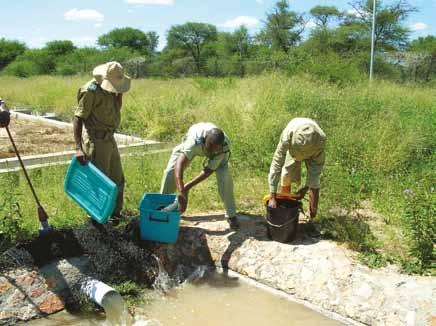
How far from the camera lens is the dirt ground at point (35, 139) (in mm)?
8688

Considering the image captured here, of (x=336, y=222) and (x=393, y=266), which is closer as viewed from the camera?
(x=393, y=266)

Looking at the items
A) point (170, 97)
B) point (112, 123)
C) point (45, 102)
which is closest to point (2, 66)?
point (45, 102)

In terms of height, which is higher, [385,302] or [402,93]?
[402,93]

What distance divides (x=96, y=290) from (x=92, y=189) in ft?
2.95

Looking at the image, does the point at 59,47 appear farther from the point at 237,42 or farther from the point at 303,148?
the point at 303,148

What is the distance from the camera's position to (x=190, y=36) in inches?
1983

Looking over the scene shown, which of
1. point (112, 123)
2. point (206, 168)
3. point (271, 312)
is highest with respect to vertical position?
point (112, 123)

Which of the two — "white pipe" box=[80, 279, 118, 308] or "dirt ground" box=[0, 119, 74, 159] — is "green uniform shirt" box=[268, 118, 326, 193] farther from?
"dirt ground" box=[0, 119, 74, 159]

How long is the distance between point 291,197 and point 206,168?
0.91 metres

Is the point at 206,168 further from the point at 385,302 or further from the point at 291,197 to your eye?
the point at 385,302

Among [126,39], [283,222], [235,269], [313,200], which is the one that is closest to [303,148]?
[313,200]

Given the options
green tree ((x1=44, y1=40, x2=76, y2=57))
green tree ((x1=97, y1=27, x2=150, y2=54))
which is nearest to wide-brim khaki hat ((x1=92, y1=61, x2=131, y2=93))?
green tree ((x1=44, y1=40, x2=76, y2=57))

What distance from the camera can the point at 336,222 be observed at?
478 centimetres

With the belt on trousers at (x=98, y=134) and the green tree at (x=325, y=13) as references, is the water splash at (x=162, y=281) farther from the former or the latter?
the green tree at (x=325, y=13)
